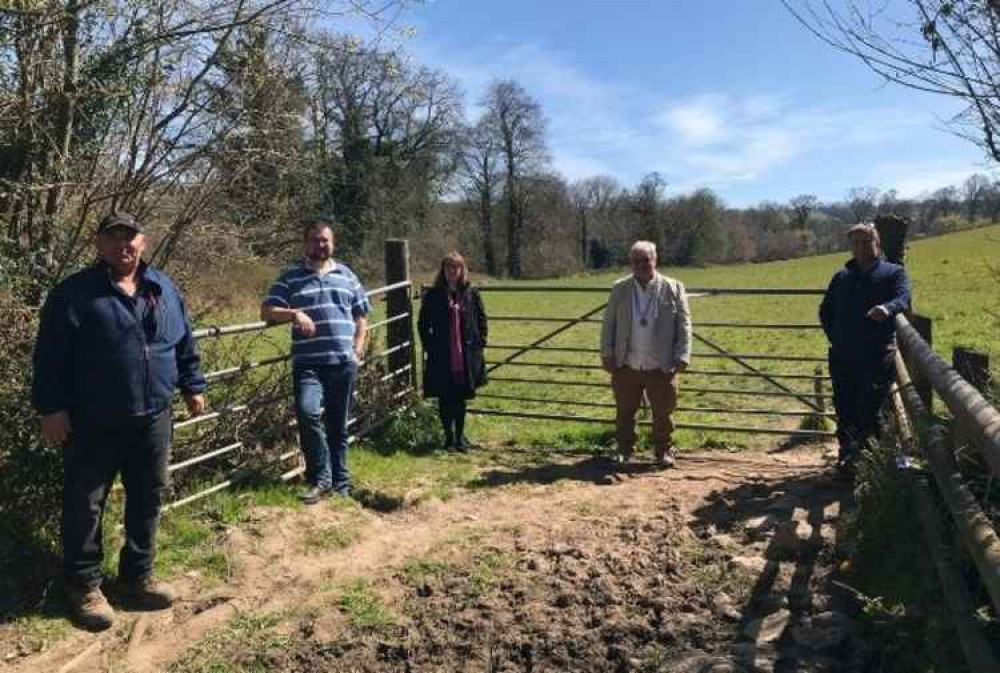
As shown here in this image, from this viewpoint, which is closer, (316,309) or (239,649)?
(239,649)

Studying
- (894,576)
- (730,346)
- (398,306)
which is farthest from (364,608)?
(730,346)

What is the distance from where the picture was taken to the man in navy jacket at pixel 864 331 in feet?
18.2

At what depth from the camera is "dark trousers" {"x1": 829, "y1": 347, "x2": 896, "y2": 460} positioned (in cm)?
563

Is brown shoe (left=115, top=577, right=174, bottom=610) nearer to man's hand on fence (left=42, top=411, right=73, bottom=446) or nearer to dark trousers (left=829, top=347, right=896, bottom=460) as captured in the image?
man's hand on fence (left=42, top=411, right=73, bottom=446)

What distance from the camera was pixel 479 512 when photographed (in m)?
5.60

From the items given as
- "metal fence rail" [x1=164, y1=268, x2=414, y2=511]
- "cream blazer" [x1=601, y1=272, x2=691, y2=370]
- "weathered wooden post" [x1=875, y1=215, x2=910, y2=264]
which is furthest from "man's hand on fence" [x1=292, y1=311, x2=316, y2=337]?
"weathered wooden post" [x1=875, y1=215, x2=910, y2=264]

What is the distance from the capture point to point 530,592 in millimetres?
4211

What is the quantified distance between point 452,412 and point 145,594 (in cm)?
350

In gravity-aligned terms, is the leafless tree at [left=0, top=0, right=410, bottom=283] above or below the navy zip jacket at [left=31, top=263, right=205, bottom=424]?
above

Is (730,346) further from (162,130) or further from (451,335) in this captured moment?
(162,130)

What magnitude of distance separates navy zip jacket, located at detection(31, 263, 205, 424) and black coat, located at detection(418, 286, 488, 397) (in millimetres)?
3158

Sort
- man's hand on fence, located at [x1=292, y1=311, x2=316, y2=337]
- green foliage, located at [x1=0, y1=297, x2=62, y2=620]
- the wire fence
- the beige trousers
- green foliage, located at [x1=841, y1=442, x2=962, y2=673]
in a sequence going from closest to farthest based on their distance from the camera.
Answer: green foliage, located at [x1=841, y1=442, x2=962, y2=673] < green foliage, located at [x1=0, y1=297, x2=62, y2=620] < man's hand on fence, located at [x1=292, y1=311, x2=316, y2=337] < the beige trousers < the wire fence

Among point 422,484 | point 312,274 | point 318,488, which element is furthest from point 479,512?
point 312,274

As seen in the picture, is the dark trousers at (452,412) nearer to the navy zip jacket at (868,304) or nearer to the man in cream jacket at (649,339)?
the man in cream jacket at (649,339)
